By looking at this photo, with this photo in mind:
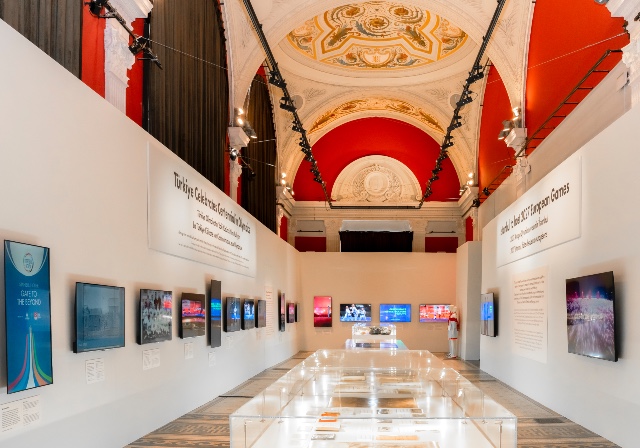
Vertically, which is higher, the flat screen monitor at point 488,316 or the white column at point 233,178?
the white column at point 233,178

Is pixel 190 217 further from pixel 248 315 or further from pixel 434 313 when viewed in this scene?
pixel 434 313

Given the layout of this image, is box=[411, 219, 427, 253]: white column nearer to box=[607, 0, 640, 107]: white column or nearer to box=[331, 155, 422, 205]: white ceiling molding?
box=[331, 155, 422, 205]: white ceiling molding

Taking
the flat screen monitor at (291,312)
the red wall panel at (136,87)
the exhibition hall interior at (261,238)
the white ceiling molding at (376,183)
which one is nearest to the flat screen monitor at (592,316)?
the exhibition hall interior at (261,238)

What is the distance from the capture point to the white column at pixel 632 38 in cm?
807

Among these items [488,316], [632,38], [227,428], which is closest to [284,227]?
[488,316]

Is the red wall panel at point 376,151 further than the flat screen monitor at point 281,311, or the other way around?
the red wall panel at point 376,151

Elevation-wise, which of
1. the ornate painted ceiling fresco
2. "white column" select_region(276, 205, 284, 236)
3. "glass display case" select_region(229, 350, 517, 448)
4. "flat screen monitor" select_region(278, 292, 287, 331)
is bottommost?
"flat screen monitor" select_region(278, 292, 287, 331)

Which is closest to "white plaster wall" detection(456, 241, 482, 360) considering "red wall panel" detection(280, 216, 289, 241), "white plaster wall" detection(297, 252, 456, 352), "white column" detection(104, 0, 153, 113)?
"white plaster wall" detection(297, 252, 456, 352)

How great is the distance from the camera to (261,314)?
15102 mm

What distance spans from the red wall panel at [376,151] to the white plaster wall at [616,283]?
15546 mm

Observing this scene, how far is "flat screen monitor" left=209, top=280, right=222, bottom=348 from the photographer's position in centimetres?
1074

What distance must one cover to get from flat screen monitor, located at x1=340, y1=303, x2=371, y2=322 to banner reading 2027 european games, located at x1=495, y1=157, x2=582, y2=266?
10245 mm

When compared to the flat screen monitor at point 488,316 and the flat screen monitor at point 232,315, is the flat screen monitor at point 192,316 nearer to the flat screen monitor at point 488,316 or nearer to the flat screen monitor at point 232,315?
the flat screen monitor at point 232,315

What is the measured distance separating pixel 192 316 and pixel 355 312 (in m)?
14.4
